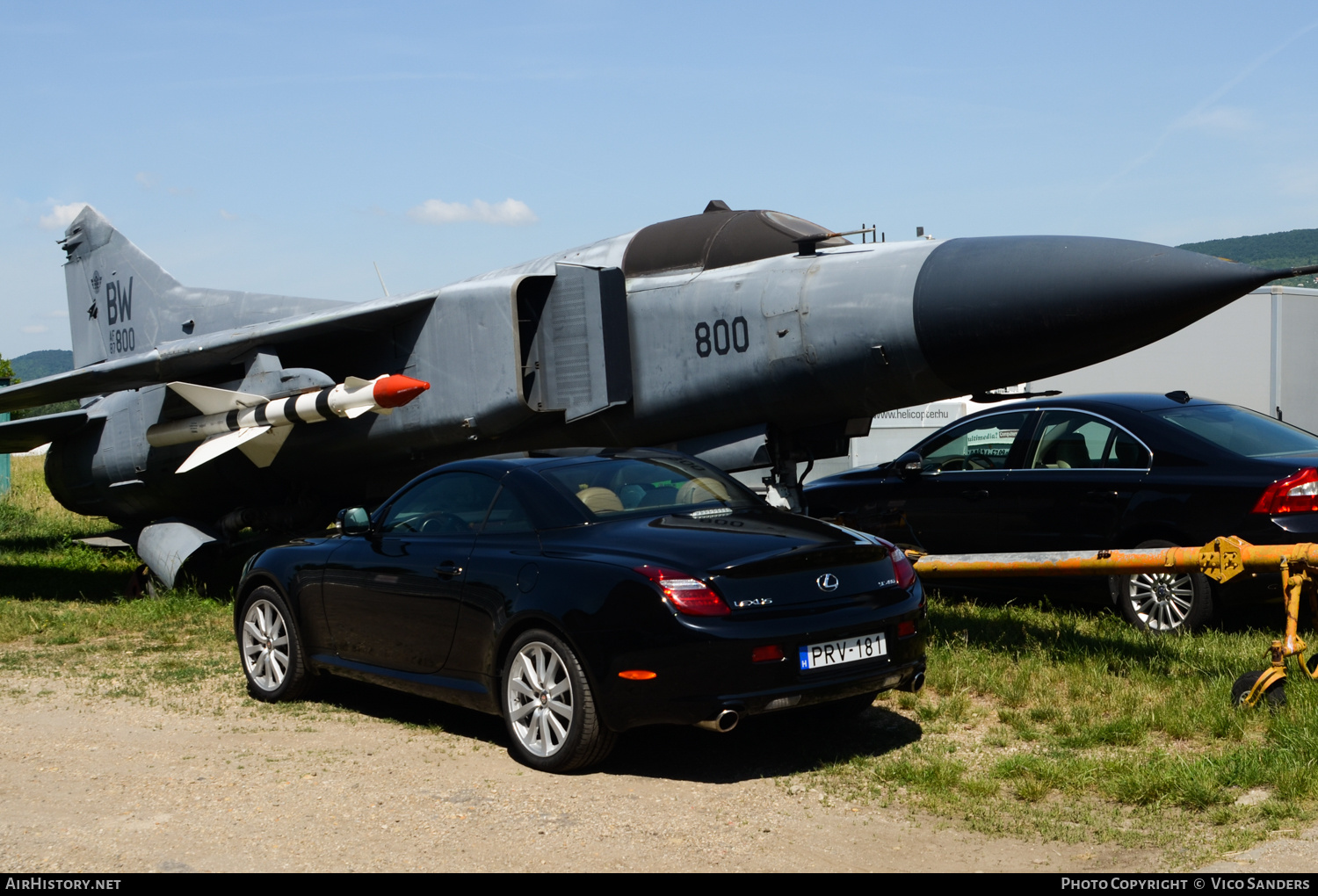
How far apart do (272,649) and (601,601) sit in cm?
305

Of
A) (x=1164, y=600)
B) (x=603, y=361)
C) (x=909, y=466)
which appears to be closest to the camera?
(x=1164, y=600)

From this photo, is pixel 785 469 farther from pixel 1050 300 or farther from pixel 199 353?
pixel 199 353

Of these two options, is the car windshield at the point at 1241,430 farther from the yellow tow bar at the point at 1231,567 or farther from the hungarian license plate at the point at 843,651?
the hungarian license plate at the point at 843,651

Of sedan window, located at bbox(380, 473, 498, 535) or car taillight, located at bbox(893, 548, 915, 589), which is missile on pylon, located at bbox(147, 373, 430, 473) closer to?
sedan window, located at bbox(380, 473, 498, 535)

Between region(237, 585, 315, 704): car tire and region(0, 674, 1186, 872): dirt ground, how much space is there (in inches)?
9.1

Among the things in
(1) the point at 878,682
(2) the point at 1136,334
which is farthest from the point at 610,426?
(1) the point at 878,682

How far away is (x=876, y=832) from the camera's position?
4676mm

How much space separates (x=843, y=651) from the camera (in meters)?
5.45

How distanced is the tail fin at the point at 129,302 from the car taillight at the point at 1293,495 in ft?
32.4

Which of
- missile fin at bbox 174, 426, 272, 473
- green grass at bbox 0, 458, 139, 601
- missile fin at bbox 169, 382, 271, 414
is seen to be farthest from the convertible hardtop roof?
green grass at bbox 0, 458, 139, 601

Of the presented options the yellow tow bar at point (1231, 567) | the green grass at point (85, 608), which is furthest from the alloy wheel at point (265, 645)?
Answer: the yellow tow bar at point (1231, 567)

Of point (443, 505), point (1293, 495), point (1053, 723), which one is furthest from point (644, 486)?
point (1293, 495)

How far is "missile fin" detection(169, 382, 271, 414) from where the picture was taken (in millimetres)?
11773

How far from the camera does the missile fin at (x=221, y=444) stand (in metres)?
11.5
